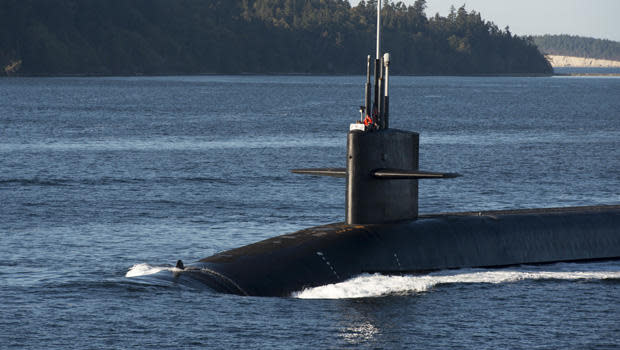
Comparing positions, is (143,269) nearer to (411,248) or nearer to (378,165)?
(378,165)

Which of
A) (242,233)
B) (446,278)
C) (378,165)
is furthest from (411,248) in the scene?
(242,233)

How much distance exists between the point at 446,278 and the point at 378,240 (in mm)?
2189

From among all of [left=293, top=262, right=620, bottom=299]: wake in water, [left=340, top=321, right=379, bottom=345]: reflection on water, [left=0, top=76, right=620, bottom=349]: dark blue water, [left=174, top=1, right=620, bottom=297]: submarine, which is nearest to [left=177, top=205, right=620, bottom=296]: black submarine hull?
[left=174, top=1, right=620, bottom=297]: submarine

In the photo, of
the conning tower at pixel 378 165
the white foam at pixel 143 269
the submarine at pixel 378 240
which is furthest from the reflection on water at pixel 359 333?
the white foam at pixel 143 269

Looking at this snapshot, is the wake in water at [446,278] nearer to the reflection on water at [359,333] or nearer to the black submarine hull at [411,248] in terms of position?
the black submarine hull at [411,248]

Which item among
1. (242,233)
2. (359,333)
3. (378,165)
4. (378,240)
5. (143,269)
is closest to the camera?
(359,333)

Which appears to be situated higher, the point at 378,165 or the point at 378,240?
the point at 378,165

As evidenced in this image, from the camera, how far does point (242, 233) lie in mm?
32594

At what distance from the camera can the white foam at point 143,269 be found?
977 inches

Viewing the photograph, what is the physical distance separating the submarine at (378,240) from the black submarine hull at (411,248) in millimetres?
25

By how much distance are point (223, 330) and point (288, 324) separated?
4.62ft

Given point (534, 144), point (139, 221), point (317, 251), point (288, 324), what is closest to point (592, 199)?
point (139, 221)

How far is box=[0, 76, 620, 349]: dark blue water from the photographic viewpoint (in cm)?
2041

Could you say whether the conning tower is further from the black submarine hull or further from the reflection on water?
the reflection on water
